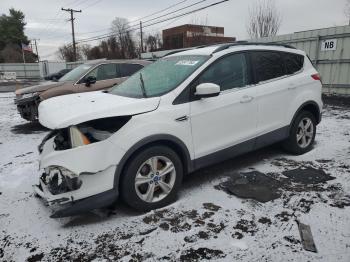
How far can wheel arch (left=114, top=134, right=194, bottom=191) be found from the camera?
319 cm

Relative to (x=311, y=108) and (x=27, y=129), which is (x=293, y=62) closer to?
(x=311, y=108)

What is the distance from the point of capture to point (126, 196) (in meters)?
3.28

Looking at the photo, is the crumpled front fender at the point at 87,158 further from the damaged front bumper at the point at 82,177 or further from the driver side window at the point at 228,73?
the driver side window at the point at 228,73

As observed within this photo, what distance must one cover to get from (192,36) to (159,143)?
35.2 meters

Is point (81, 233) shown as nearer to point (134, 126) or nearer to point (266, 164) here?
point (134, 126)

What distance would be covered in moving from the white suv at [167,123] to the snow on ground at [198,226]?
0.97 feet

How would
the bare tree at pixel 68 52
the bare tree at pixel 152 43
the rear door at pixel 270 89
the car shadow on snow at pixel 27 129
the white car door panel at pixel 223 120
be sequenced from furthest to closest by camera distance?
the bare tree at pixel 68 52 < the bare tree at pixel 152 43 < the car shadow on snow at pixel 27 129 < the rear door at pixel 270 89 < the white car door panel at pixel 223 120

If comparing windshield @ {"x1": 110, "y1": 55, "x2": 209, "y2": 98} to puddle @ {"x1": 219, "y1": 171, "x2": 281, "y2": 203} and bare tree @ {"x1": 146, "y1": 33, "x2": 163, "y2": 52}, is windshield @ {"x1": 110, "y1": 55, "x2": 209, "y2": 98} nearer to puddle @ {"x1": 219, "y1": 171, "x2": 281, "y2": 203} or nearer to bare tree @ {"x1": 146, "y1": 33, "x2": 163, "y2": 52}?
puddle @ {"x1": 219, "y1": 171, "x2": 281, "y2": 203}

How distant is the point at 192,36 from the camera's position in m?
36.6

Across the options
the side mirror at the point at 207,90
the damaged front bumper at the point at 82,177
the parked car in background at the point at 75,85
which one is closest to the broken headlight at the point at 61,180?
the damaged front bumper at the point at 82,177

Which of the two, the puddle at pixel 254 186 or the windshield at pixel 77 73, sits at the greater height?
the windshield at pixel 77 73

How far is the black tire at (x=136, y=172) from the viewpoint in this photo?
324 centimetres

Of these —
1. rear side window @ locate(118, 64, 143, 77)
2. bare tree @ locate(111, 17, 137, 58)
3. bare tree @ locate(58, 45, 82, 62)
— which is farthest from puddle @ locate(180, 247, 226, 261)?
bare tree @ locate(58, 45, 82, 62)

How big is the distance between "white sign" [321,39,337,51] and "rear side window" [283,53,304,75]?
7.21 meters
